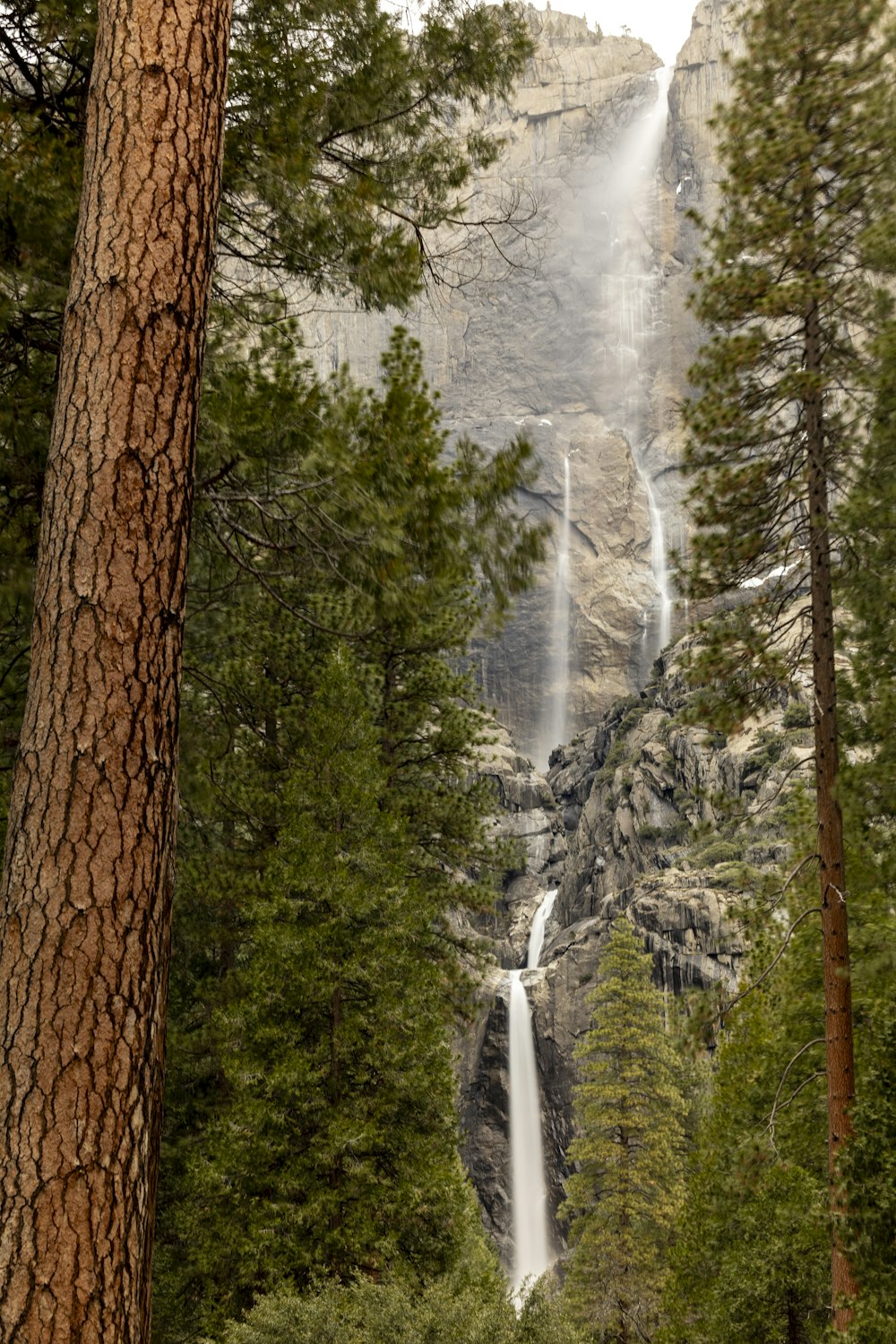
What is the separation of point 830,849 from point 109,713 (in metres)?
6.58

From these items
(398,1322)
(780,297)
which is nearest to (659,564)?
(780,297)

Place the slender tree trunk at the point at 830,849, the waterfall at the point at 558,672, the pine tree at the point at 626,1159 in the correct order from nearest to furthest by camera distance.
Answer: the slender tree trunk at the point at 830,849, the pine tree at the point at 626,1159, the waterfall at the point at 558,672

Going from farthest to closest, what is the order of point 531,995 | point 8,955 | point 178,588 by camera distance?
point 531,995 < point 178,588 < point 8,955

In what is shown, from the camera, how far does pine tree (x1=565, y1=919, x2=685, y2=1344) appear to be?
803 inches

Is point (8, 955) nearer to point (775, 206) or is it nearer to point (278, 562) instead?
point (278, 562)

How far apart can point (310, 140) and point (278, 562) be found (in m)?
2.09

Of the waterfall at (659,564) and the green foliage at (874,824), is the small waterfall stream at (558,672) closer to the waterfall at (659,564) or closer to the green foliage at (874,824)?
the waterfall at (659,564)

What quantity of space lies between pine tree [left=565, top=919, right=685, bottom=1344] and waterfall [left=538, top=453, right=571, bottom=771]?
69.2 m

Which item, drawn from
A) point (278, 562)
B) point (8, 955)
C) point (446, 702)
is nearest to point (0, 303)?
point (278, 562)

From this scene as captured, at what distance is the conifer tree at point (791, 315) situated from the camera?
8125 mm

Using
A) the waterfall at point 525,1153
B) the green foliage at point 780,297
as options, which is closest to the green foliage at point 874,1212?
the green foliage at point 780,297

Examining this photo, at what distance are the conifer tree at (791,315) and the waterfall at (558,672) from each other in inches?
3308

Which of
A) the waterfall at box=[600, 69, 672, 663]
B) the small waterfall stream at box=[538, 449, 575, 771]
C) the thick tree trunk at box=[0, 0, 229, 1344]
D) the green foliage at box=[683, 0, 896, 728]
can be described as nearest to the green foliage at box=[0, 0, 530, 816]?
the thick tree trunk at box=[0, 0, 229, 1344]

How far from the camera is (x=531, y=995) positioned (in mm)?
43938
